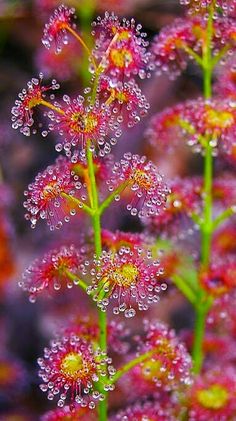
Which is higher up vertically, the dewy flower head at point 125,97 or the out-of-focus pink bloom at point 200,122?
the out-of-focus pink bloom at point 200,122

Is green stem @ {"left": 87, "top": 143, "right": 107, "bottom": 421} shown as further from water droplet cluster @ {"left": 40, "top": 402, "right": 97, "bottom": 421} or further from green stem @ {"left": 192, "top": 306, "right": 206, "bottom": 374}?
green stem @ {"left": 192, "top": 306, "right": 206, "bottom": 374}

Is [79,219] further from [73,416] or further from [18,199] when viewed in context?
[18,199]

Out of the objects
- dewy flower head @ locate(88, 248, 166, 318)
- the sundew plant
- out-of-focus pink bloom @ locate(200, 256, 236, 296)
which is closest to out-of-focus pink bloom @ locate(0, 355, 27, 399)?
the sundew plant

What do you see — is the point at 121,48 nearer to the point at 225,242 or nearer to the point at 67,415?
the point at 67,415

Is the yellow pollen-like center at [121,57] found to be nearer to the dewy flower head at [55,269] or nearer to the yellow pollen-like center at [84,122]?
the yellow pollen-like center at [84,122]

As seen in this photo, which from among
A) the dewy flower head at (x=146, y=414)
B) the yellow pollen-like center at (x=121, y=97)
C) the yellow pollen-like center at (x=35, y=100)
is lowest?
the dewy flower head at (x=146, y=414)

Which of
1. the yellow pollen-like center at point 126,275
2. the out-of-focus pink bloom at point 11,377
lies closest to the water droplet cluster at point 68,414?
the yellow pollen-like center at point 126,275
